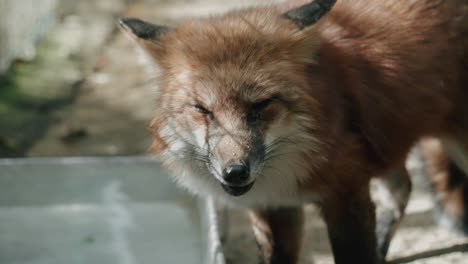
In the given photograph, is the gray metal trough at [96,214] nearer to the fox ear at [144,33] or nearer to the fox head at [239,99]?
the fox head at [239,99]

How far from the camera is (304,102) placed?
3.85 metres

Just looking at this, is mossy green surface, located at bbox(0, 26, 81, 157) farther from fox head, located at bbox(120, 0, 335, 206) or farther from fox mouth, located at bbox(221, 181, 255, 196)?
fox mouth, located at bbox(221, 181, 255, 196)

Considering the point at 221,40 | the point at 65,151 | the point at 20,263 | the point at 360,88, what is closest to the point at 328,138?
the point at 360,88

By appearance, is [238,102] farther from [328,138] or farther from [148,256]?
[148,256]

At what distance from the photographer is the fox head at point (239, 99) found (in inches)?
146

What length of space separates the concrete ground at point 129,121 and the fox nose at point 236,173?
0.99m

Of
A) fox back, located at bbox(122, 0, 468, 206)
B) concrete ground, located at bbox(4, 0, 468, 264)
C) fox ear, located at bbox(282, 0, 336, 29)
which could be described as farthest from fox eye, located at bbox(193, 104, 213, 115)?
fox ear, located at bbox(282, 0, 336, 29)

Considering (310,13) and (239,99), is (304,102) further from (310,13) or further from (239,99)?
(310,13)

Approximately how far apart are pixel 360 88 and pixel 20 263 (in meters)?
2.81

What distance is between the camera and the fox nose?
3502 mm

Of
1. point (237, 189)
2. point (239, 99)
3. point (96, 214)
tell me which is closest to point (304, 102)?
point (239, 99)

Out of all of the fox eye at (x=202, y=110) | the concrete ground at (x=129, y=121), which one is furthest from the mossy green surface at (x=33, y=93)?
the fox eye at (x=202, y=110)

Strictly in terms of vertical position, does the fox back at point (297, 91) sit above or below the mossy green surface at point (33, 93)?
above

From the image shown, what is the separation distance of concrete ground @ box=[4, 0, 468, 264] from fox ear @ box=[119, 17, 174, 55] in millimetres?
165
